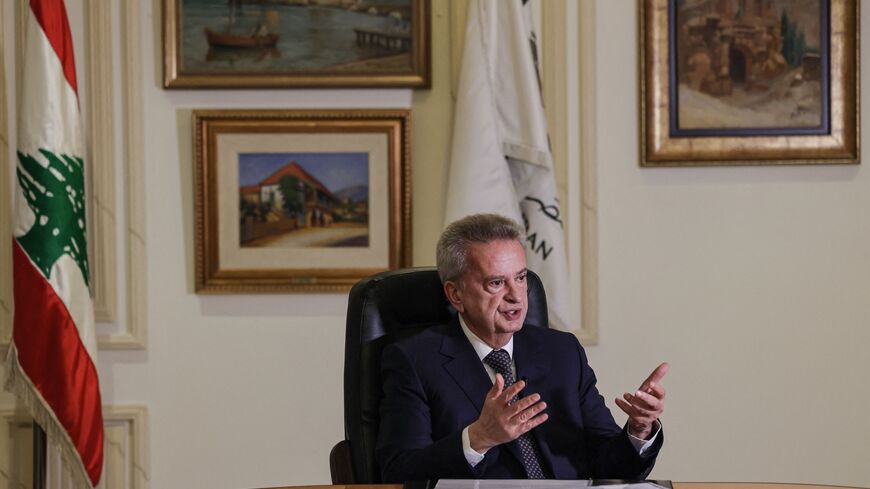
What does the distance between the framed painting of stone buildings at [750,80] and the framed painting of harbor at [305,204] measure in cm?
95

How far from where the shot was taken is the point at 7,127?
150 inches

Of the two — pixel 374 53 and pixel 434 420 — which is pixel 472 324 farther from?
pixel 374 53

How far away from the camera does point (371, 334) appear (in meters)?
2.68

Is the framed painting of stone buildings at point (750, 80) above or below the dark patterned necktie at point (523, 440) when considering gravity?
above

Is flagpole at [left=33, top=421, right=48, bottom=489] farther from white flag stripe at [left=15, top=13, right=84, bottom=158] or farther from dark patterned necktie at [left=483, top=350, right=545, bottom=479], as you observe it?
dark patterned necktie at [left=483, top=350, right=545, bottom=479]

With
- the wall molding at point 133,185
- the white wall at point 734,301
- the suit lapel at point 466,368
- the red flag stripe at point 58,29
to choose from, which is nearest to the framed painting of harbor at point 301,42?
the wall molding at point 133,185

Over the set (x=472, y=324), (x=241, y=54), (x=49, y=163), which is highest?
(x=241, y=54)

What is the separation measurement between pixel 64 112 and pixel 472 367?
1.82 metres

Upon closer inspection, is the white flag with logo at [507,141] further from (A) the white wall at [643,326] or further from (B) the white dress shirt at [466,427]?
(B) the white dress shirt at [466,427]

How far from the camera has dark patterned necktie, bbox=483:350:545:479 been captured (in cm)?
249

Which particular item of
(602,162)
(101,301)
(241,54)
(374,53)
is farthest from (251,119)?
(602,162)

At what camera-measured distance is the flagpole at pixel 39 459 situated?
3.62 m

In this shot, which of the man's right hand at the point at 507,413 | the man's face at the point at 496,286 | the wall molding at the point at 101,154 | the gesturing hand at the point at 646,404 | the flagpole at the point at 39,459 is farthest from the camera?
the wall molding at the point at 101,154

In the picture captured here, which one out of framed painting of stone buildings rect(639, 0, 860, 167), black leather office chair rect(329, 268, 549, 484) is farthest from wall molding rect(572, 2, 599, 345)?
black leather office chair rect(329, 268, 549, 484)
